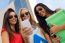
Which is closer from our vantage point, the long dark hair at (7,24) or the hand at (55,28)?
the hand at (55,28)

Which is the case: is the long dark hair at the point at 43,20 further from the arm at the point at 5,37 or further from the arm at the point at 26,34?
the arm at the point at 5,37

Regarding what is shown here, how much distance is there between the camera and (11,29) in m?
1.28

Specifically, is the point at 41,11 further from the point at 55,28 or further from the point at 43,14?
the point at 55,28

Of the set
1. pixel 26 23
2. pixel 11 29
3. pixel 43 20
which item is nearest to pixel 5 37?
pixel 11 29

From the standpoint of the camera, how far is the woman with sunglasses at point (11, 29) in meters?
1.26

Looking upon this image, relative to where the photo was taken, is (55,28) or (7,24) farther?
(7,24)

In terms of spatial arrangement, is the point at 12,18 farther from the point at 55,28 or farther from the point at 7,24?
the point at 55,28

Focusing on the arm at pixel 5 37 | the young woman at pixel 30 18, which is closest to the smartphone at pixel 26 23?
the young woman at pixel 30 18

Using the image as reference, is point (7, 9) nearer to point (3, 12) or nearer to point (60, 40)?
point (3, 12)

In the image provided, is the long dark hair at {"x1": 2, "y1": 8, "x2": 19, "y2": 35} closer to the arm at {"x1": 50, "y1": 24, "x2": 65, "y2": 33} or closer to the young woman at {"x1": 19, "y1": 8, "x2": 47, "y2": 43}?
the young woman at {"x1": 19, "y1": 8, "x2": 47, "y2": 43}

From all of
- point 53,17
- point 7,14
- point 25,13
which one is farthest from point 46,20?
point 7,14

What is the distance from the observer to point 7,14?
131 cm

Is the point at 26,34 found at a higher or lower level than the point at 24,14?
lower

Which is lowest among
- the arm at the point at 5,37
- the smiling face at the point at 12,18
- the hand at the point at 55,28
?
the arm at the point at 5,37
